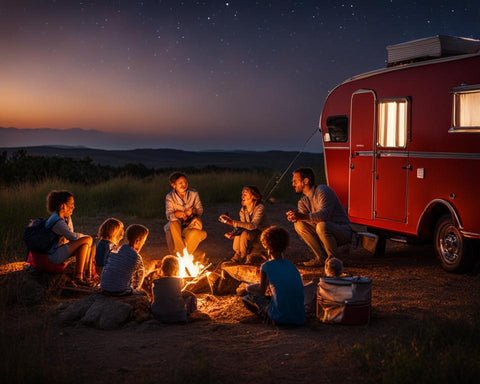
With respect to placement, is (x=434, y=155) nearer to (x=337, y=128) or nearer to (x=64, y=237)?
(x=337, y=128)

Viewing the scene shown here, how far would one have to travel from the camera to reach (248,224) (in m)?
8.41

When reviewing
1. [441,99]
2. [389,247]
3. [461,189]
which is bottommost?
[389,247]

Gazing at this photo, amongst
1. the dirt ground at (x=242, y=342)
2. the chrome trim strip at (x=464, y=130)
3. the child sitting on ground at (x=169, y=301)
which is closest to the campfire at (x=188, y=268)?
the dirt ground at (x=242, y=342)

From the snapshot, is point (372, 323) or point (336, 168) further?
point (336, 168)

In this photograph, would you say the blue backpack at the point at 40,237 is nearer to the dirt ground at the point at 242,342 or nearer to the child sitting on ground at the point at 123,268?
the dirt ground at the point at 242,342

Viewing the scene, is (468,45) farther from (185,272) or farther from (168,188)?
(168,188)

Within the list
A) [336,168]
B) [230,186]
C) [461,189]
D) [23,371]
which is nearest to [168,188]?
[230,186]

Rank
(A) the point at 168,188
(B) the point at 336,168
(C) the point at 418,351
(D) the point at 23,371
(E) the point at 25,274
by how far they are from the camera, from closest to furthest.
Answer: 1. (D) the point at 23,371
2. (C) the point at 418,351
3. (E) the point at 25,274
4. (B) the point at 336,168
5. (A) the point at 168,188

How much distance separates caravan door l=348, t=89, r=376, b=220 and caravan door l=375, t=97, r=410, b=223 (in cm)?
15

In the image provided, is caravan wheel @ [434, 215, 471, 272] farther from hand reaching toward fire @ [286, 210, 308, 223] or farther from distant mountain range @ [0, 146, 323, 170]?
distant mountain range @ [0, 146, 323, 170]

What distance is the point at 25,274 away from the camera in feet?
22.2

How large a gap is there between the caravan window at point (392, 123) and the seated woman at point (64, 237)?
4741 mm

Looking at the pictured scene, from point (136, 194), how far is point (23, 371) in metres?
13.6

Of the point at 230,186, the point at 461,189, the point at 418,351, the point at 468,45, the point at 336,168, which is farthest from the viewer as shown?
the point at 230,186
